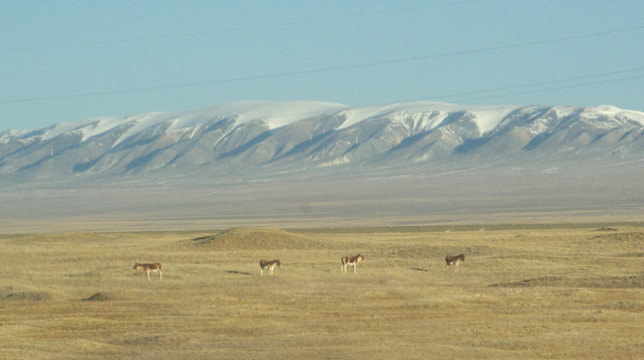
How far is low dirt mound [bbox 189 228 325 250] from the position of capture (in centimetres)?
4109

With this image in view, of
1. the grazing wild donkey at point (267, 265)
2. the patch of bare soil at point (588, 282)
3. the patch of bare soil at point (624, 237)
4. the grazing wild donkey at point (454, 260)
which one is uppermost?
the grazing wild donkey at point (267, 265)

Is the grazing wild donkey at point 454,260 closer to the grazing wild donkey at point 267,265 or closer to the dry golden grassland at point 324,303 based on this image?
the dry golden grassland at point 324,303

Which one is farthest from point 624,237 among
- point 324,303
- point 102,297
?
point 102,297

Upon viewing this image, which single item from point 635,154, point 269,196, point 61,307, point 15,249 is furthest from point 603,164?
point 61,307

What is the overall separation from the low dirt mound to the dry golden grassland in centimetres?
19

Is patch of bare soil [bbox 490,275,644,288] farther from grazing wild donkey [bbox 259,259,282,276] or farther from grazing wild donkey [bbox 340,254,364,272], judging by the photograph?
grazing wild donkey [bbox 259,259,282,276]

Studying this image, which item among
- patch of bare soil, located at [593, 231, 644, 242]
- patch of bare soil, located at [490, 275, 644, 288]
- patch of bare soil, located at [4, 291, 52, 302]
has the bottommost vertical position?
patch of bare soil, located at [593, 231, 644, 242]

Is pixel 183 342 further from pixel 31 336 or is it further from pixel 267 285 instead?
pixel 267 285

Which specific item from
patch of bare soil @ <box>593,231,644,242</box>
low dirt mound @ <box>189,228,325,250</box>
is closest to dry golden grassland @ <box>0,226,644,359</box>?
low dirt mound @ <box>189,228,325,250</box>

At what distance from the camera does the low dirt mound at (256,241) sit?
41094mm

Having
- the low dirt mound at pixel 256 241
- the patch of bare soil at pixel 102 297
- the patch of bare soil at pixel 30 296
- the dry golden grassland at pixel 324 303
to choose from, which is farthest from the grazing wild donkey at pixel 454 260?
the patch of bare soil at pixel 30 296

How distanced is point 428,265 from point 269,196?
9582 cm

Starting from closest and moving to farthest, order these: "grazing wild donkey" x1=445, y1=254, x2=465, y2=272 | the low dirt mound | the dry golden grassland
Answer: the dry golden grassland, "grazing wild donkey" x1=445, y1=254, x2=465, y2=272, the low dirt mound

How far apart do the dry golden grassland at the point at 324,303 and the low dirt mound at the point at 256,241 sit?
0.19 m
